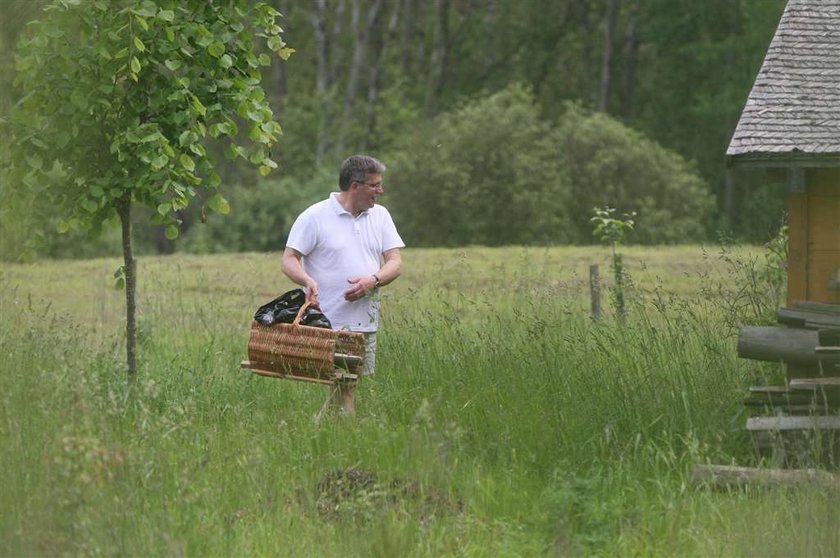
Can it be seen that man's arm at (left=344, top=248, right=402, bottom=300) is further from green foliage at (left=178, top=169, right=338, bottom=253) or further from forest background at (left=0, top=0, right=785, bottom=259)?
green foliage at (left=178, top=169, right=338, bottom=253)

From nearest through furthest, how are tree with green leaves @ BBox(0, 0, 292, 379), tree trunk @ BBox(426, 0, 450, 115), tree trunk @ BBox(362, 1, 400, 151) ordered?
1. tree with green leaves @ BBox(0, 0, 292, 379)
2. tree trunk @ BBox(362, 1, 400, 151)
3. tree trunk @ BBox(426, 0, 450, 115)

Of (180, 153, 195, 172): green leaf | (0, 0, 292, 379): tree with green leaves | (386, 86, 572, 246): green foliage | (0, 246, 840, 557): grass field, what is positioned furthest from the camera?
(386, 86, 572, 246): green foliage

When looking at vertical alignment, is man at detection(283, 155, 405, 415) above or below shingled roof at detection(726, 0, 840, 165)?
below

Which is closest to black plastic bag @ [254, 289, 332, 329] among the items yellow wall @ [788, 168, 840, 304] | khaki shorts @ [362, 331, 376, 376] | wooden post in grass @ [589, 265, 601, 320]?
khaki shorts @ [362, 331, 376, 376]

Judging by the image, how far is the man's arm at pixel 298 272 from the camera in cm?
957

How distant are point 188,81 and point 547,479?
3405 mm

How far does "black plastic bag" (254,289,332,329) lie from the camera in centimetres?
947

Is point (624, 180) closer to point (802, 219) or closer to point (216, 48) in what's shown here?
point (802, 219)

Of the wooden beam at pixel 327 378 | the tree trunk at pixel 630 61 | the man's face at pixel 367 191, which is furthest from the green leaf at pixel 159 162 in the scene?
the tree trunk at pixel 630 61

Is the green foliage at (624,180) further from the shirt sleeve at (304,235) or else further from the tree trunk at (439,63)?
the shirt sleeve at (304,235)

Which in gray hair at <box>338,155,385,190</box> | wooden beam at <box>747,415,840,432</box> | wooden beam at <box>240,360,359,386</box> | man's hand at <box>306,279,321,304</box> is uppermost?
gray hair at <box>338,155,385,190</box>

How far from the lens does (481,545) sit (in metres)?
7.72

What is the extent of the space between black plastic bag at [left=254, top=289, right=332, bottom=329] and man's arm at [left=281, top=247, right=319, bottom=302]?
10cm

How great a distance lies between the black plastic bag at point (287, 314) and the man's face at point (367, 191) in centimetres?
77
